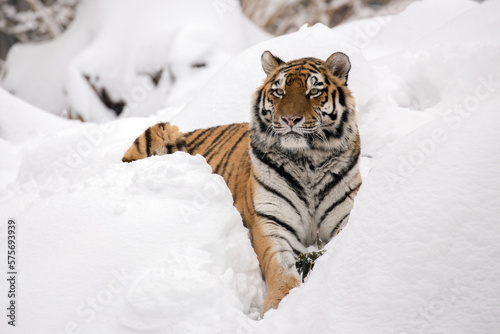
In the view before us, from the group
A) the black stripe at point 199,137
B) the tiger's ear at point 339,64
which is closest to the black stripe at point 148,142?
the black stripe at point 199,137

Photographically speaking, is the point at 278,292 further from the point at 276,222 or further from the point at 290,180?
the point at 290,180

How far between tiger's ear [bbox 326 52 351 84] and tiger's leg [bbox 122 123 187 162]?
955 mm

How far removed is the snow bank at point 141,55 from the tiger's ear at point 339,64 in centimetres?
349

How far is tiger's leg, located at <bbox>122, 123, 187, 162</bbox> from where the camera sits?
240 centimetres

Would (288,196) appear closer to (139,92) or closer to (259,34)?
(139,92)

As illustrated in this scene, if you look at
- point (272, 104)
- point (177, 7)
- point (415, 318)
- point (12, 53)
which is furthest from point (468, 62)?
point (12, 53)

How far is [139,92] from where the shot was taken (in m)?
5.77

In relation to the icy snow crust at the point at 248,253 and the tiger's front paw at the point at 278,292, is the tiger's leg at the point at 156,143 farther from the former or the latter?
the tiger's front paw at the point at 278,292

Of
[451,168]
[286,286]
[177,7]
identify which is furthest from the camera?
[177,7]

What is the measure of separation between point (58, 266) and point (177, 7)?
5.64 m

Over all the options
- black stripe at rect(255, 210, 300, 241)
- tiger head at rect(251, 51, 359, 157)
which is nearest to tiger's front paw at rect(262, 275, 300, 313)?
black stripe at rect(255, 210, 300, 241)

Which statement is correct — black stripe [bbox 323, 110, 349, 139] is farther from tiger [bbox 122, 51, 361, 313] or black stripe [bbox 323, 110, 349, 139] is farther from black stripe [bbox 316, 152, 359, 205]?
black stripe [bbox 316, 152, 359, 205]

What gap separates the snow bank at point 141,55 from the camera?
570cm

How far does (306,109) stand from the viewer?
1.78m
